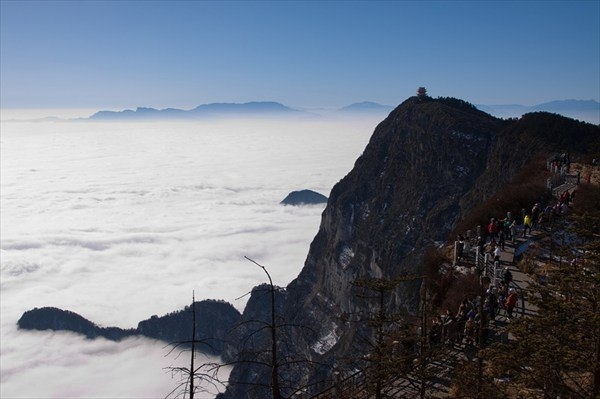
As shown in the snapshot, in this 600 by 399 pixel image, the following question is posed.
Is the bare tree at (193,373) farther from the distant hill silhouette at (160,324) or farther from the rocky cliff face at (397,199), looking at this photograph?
the distant hill silhouette at (160,324)

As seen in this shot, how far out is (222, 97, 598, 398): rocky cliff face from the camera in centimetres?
8444

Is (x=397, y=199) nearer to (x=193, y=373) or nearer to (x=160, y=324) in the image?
(x=193, y=373)

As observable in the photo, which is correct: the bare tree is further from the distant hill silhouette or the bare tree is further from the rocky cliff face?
the distant hill silhouette

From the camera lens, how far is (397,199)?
10556cm

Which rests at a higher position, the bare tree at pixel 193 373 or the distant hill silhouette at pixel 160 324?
the bare tree at pixel 193 373

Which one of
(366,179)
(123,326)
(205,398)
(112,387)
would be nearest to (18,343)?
(123,326)

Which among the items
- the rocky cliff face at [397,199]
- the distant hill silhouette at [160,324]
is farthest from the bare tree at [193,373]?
the distant hill silhouette at [160,324]

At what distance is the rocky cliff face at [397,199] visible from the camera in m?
84.4

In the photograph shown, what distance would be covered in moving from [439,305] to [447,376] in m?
9.89

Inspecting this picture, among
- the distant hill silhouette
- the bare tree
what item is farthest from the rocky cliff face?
the bare tree

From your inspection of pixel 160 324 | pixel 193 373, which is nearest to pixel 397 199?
pixel 193 373

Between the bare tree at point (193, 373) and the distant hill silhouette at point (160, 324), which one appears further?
the distant hill silhouette at point (160, 324)

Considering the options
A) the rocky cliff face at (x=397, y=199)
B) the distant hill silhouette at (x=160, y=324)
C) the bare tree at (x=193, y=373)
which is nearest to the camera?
the bare tree at (x=193, y=373)

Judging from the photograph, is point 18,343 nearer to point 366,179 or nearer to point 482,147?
point 366,179
